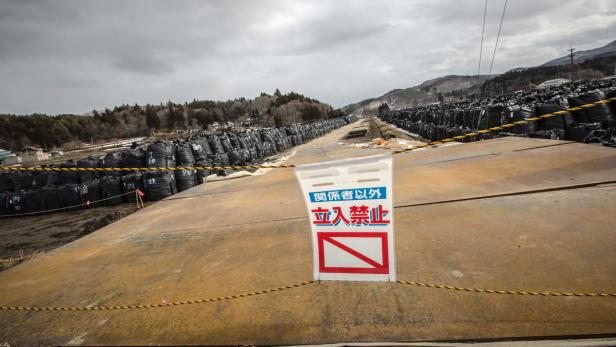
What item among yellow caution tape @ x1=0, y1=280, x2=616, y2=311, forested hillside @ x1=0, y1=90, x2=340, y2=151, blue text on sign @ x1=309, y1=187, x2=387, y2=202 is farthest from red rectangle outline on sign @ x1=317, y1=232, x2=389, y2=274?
forested hillside @ x1=0, y1=90, x2=340, y2=151

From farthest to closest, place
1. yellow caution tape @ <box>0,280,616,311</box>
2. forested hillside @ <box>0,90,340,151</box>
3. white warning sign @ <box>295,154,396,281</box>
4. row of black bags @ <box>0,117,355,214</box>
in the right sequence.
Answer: forested hillside @ <box>0,90,340,151</box> < row of black bags @ <box>0,117,355,214</box> < yellow caution tape @ <box>0,280,616,311</box> < white warning sign @ <box>295,154,396,281</box>

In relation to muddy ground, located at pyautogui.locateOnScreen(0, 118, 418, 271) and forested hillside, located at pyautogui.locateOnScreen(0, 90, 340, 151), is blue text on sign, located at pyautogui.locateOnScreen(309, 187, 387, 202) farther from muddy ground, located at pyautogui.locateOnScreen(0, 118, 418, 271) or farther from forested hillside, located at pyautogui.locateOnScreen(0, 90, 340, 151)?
forested hillside, located at pyautogui.locateOnScreen(0, 90, 340, 151)

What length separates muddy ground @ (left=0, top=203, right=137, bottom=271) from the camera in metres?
5.88

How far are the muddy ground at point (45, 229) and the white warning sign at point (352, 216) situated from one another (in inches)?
230

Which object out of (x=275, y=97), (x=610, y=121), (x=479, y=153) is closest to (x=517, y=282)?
(x=479, y=153)

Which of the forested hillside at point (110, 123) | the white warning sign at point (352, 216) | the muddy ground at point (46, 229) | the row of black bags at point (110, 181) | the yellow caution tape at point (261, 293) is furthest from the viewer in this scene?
the forested hillside at point (110, 123)

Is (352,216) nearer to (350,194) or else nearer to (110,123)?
(350,194)

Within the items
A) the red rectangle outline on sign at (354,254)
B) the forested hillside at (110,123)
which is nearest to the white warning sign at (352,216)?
the red rectangle outline on sign at (354,254)

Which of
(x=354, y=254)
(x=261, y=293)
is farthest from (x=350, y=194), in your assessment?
(x=261, y=293)

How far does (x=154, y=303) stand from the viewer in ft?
7.29

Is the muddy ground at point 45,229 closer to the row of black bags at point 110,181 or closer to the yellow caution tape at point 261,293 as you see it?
the row of black bags at point 110,181

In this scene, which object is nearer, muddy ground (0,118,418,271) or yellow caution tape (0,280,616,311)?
yellow caution tape (0,280,616,311)

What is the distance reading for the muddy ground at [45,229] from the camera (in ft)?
19.3

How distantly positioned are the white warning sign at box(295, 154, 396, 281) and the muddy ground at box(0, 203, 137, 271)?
19.1 ft
